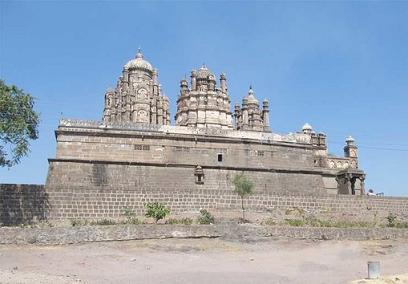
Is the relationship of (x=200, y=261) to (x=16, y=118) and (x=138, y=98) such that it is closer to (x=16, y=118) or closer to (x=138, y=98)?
(x=16, y=118)

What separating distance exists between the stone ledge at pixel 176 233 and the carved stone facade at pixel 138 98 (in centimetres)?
2527

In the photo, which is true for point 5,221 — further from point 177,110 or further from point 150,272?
point 177,110

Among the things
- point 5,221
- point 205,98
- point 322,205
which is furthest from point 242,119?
point 5,221

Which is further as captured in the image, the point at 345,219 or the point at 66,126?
the point at 66,126

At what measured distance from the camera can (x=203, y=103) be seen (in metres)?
A: 42.3

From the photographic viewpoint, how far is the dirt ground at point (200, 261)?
49.1 feet

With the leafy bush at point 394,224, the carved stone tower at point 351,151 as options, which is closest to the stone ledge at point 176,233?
the leafy bush at point 394,224

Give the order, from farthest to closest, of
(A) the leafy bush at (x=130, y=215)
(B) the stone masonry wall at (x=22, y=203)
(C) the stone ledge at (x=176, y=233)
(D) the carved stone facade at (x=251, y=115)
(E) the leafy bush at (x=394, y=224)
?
1. (D) the carved stone facade at (x=251, y=115)
2. (E) the leafy bush at (x=394, y=224)
3. (B) the stone masonry wall at (x=22, y=203)
4. (A) the leafy bush at (x=130, y=215)
5. (C) the stone ledge at (x=176, y=233)

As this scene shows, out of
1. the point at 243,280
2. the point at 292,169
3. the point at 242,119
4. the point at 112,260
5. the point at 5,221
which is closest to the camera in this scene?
the point at 243,280

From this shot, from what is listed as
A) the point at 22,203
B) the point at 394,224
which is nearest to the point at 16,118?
the point at 22,203

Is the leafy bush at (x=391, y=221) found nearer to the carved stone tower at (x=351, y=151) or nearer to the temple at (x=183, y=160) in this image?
the temple at (x=183, y=160)

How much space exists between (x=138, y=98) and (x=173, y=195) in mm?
21598

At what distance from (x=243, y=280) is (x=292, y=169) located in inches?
785

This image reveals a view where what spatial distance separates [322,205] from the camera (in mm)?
28781
